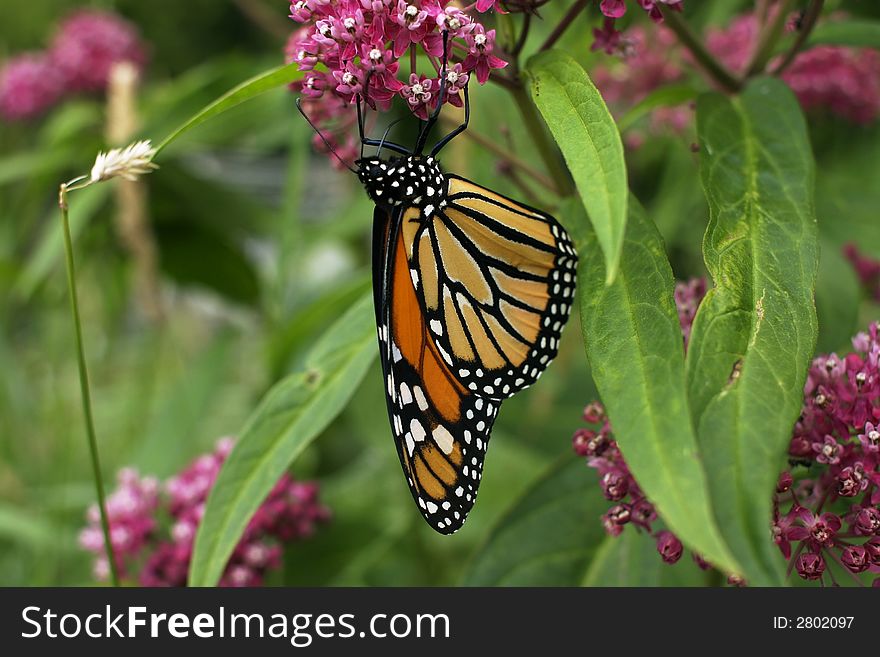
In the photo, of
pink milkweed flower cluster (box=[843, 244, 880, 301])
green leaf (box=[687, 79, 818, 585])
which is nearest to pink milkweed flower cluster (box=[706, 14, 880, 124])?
pink milkweed flower cluster (box=[843, 244, 880, 301])

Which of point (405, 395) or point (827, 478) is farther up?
point (405, 395)

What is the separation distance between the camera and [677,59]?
1.62 metres

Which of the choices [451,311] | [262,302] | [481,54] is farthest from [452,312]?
[262,302]

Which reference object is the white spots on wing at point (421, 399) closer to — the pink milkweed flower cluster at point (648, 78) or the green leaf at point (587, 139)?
the green leaf at point (587, 139)

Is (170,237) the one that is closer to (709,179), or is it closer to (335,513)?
(335,513)

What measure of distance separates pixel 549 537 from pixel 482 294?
0.35 m

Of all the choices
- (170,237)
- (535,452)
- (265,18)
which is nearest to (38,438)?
(170,237)

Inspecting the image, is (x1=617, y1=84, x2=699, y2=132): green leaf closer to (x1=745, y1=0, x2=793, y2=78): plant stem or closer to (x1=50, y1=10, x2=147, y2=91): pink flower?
(x1=745, y1=0, x2=793, y2=78): plant stem

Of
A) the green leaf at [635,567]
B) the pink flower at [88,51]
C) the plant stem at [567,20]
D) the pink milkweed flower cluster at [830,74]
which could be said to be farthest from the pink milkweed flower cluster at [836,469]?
the pink flower at [88,51]

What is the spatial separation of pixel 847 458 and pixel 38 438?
2105 mm

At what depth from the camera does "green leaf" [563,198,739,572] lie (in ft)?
1.98

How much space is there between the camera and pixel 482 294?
1.08m

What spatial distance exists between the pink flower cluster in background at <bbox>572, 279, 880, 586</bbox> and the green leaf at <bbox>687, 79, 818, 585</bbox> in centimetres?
12

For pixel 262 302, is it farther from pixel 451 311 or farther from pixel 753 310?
pixel 753 310
